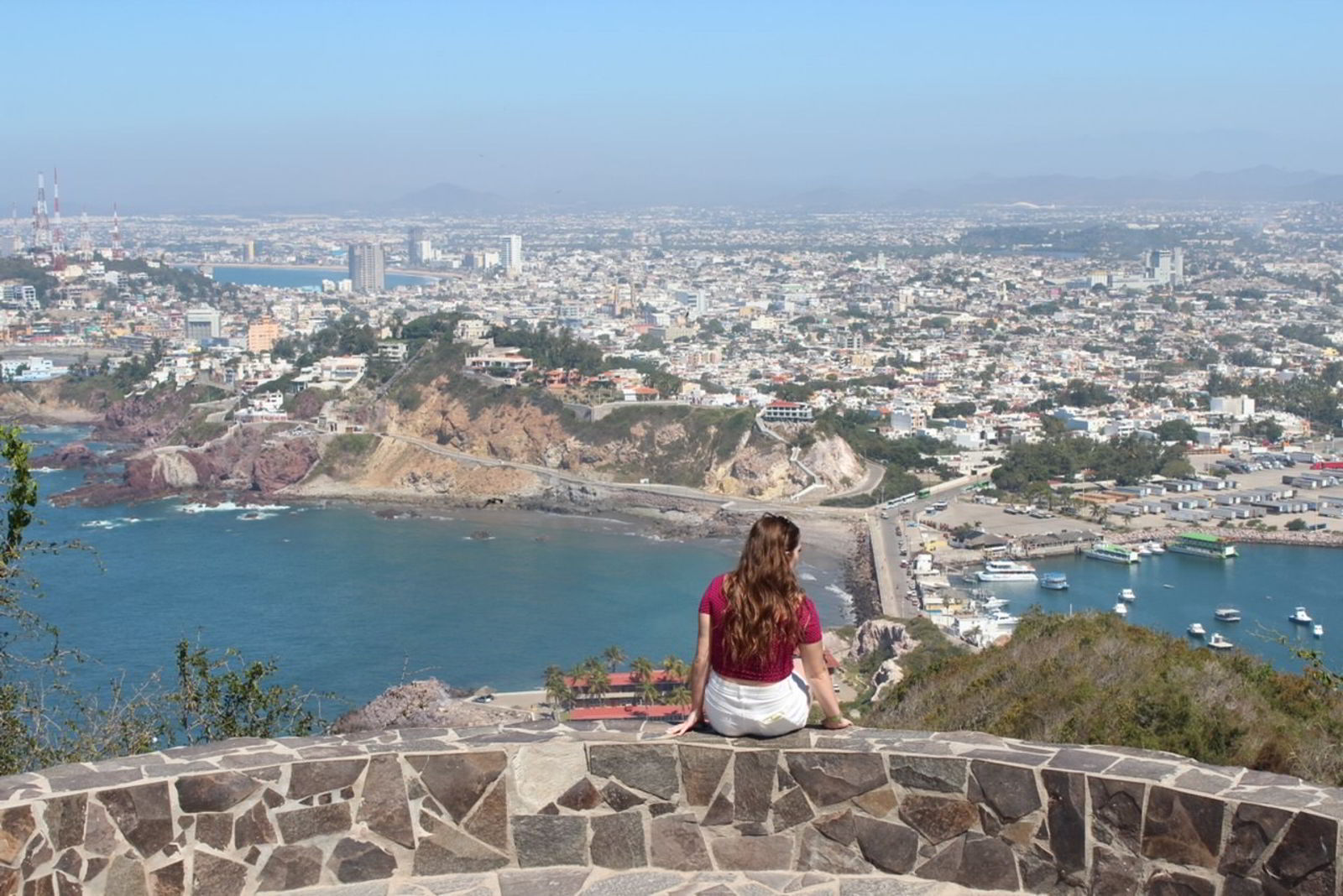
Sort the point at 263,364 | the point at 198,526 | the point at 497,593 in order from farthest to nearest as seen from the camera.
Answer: the point at 263,364, the point at 198,526, the point at 497,593

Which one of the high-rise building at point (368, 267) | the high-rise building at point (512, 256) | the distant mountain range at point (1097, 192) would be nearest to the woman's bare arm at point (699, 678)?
the high-rise building at point (368, 267)

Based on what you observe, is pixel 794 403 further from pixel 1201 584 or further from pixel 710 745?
pixel 710 745

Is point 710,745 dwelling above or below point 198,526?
above

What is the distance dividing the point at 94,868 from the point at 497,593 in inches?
742

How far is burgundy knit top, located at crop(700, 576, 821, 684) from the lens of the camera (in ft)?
8.25

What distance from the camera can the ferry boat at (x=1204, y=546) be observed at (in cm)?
2366

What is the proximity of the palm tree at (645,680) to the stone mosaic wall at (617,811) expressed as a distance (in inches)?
456

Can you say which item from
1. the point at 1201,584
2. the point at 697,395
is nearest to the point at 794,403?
the point at 697,395

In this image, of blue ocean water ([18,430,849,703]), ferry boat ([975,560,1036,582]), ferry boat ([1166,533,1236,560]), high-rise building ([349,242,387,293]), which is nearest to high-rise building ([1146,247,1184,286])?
high-rise building ([349,242,387,293])

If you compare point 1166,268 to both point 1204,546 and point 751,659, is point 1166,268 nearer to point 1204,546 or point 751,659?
point 1204,546

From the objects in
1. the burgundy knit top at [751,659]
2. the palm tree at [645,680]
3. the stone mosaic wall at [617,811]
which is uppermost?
the burgundy knit top at [751,659]

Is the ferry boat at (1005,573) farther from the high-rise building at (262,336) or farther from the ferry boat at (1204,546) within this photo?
the high-rise building at (262,336)

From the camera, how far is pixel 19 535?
425 cm

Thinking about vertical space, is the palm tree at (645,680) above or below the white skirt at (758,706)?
below
